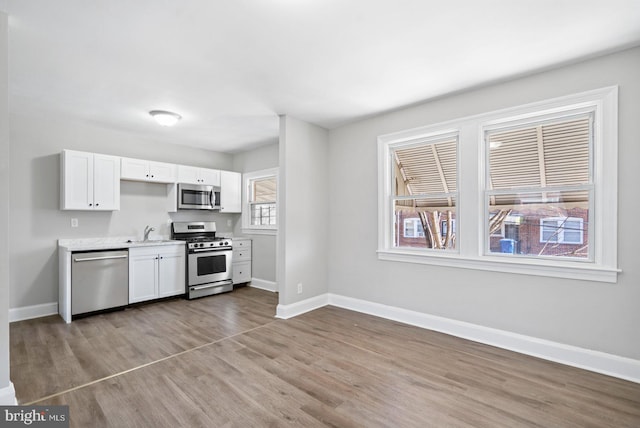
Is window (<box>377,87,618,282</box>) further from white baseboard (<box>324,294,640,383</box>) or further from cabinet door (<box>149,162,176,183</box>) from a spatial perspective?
cabinet door (<box>149,162,176,183</box>)

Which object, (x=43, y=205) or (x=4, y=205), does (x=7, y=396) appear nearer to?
(x=4, y=205)

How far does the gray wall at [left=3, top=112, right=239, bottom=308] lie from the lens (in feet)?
12.8

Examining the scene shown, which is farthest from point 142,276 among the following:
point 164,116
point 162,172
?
point 164,116

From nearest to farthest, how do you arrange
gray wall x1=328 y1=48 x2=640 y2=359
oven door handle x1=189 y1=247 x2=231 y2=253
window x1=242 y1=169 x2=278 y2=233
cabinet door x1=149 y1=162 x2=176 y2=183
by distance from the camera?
gray wall x1=328 y1=48 x2=640 y2=359, cabinet door x1=149 y1=162 x2=176 y2=183, oven door handle x1=189 y1=247 x2=231 y2=253, window x1=242 y1=169 x2=278 y2=233

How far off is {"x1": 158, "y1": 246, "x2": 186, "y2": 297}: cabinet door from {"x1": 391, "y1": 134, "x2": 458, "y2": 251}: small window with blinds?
3.36 metres

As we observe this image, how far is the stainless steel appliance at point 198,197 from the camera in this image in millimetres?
5246

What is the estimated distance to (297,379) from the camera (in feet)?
8.04

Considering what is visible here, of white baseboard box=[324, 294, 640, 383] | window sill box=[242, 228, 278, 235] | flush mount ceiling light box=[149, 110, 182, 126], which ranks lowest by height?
white baseboard box=[324, 294, 640, 383]

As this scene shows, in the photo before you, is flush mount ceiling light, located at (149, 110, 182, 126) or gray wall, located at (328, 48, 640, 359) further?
flush mount ceiling light, located at (149, 110, 182, 126)

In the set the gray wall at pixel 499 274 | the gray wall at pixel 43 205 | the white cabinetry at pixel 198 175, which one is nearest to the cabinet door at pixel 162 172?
the white cabinetry at pixel 198 175

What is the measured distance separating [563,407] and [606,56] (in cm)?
279

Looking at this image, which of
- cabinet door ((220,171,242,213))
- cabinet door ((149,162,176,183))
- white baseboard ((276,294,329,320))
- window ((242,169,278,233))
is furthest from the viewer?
cabinet door ((220,171,242,213))

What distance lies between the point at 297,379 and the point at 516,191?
2.72 metres

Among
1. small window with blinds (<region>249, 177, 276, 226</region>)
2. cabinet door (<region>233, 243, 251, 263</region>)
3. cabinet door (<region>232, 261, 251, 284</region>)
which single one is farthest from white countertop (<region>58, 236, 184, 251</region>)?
small window with blinds (<region>249, 177, 276, 226</region>)
